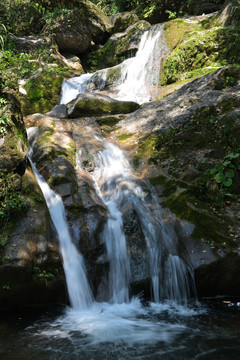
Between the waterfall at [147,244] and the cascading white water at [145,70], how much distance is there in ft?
24.0

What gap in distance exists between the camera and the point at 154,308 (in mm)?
4395

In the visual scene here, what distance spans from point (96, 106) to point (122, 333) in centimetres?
806

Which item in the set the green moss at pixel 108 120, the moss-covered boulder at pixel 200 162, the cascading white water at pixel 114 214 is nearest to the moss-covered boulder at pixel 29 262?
the cascading white water at pixel 114 214

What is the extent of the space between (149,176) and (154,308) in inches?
121

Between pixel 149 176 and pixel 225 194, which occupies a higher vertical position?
pixel 149 176

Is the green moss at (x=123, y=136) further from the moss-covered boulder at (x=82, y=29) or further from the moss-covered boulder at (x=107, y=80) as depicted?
the moss-covered boulder at (x=82, y=29)

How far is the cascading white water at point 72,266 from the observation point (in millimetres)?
4449

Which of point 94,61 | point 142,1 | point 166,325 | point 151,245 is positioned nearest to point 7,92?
point 151,245

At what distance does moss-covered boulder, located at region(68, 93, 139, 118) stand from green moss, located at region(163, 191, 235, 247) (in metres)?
5.54

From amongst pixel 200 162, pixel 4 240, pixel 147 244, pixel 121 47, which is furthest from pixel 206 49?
Result: pixel 4 240

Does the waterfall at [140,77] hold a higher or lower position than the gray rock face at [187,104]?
higher

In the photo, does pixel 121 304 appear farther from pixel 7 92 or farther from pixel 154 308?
pixel 7 92

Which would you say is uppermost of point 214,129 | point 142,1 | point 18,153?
point 142,1

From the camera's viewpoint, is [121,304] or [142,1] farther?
[142,1]
